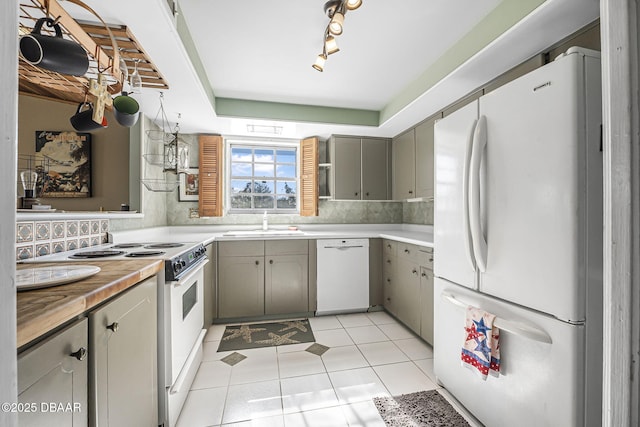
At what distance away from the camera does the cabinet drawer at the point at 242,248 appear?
9.70 feet

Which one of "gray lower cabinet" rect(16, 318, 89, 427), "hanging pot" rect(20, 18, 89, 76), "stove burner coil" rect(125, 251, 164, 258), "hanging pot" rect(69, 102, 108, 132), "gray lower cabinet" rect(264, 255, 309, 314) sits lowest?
"gray lower cabinet" rect(264, 255, 309, 314)

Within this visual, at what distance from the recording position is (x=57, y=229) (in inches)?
65.3

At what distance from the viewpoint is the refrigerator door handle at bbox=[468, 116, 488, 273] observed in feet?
4.67

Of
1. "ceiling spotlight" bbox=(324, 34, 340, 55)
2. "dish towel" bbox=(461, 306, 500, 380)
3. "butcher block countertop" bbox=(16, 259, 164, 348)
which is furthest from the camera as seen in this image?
"ceiling spotlight" bbox=(324, 34, 340, 55)

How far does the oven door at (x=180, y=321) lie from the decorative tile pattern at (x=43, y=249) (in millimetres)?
696

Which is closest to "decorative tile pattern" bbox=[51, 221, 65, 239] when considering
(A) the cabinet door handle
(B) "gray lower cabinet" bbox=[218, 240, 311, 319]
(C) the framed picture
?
(A) the cabinet door handle

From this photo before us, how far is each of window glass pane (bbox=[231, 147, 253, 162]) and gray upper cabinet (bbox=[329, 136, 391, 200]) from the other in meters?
1.13

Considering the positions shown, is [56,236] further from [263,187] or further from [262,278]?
[263,187]

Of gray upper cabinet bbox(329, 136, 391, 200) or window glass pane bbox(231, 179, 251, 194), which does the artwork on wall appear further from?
gray upper cabinet bbox(329, 136, 391, 200)

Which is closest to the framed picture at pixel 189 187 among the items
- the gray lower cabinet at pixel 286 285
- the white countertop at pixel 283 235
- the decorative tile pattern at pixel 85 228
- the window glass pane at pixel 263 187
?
the white countertop at pixel 283 235

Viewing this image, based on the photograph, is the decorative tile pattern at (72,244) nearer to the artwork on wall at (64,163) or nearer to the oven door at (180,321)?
the artwork on wall at (64,163)

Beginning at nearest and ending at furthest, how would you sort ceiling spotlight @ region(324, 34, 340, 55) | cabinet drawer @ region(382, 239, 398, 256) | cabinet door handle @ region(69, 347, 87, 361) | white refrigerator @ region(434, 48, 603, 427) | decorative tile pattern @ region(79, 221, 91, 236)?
cabinet door handle @ region(69, 347, 87, 361) < white refrigerator @ region(434, 48, 603, 427) < ceiling spotlight @ region(324, 34, 340, 55) < decorative tile pattern @ region(79, 221, 91, 236) < cabinet drawer @ region(382, 239, 398, 256)

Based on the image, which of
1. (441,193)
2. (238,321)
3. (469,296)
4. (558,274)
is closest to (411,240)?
(441,193)

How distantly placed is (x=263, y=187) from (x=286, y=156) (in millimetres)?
551
